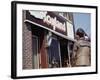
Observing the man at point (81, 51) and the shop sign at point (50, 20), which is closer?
the shop sign at point (50, 20)

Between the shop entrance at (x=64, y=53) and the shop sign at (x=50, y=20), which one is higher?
the shop sign at (x=50, y=20)

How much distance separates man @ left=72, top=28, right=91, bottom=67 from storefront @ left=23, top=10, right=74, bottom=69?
4 cm

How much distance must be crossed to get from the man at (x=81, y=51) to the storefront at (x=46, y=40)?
0.14 ft

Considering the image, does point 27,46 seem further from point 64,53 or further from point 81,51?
point 81,51

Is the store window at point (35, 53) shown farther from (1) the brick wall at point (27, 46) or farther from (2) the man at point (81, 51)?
(2) the man at point (81, 51)

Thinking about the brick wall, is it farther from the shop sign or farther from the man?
the man

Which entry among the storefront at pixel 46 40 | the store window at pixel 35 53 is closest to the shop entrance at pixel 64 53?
the storefront at pixel 46 40

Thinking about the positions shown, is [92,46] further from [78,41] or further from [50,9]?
[50,9]

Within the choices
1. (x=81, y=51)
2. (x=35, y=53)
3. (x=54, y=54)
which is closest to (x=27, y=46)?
(x=35, y=53)

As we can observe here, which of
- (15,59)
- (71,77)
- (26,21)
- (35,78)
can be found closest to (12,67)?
(15,59)

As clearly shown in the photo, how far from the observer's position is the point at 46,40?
63.6 inches

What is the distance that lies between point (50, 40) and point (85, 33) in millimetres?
294

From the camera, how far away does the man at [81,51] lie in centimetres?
170

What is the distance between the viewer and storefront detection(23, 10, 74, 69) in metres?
1.56
